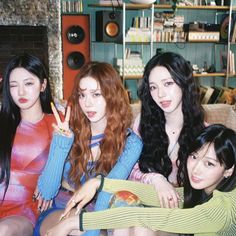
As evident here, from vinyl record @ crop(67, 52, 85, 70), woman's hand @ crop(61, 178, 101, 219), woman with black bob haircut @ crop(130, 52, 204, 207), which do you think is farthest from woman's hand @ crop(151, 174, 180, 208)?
vinyl record @ crop(67, 52, 85, 70)

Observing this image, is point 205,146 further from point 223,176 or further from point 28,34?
point 28,34

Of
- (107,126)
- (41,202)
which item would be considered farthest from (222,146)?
(41,202)

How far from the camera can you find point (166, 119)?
188 cm

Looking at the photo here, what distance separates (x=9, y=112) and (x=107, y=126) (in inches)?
19.7

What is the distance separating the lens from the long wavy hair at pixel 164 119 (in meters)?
1.73

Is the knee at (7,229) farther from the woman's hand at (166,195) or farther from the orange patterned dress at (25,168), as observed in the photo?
the woman's hand at (166,195)

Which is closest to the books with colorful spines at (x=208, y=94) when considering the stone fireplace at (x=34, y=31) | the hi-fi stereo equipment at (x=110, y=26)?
the hi-fi stereo equipment at (x=110, y=26)

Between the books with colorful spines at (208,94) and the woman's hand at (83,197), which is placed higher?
the books with colorful spines at (208,94)

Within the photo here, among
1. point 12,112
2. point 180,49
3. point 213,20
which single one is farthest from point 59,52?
point 12,112

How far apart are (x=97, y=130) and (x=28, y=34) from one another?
9.81ft

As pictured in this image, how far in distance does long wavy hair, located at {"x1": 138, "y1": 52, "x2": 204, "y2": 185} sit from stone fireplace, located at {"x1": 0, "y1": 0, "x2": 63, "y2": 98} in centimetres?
280

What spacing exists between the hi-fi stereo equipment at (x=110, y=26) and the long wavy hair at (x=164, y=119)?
8.15 feet

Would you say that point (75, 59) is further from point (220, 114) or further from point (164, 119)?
point (164, 119)

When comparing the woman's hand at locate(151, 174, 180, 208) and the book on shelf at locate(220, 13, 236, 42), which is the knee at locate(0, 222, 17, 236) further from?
the book on shelf at locate(220, 13, 236, 42)
